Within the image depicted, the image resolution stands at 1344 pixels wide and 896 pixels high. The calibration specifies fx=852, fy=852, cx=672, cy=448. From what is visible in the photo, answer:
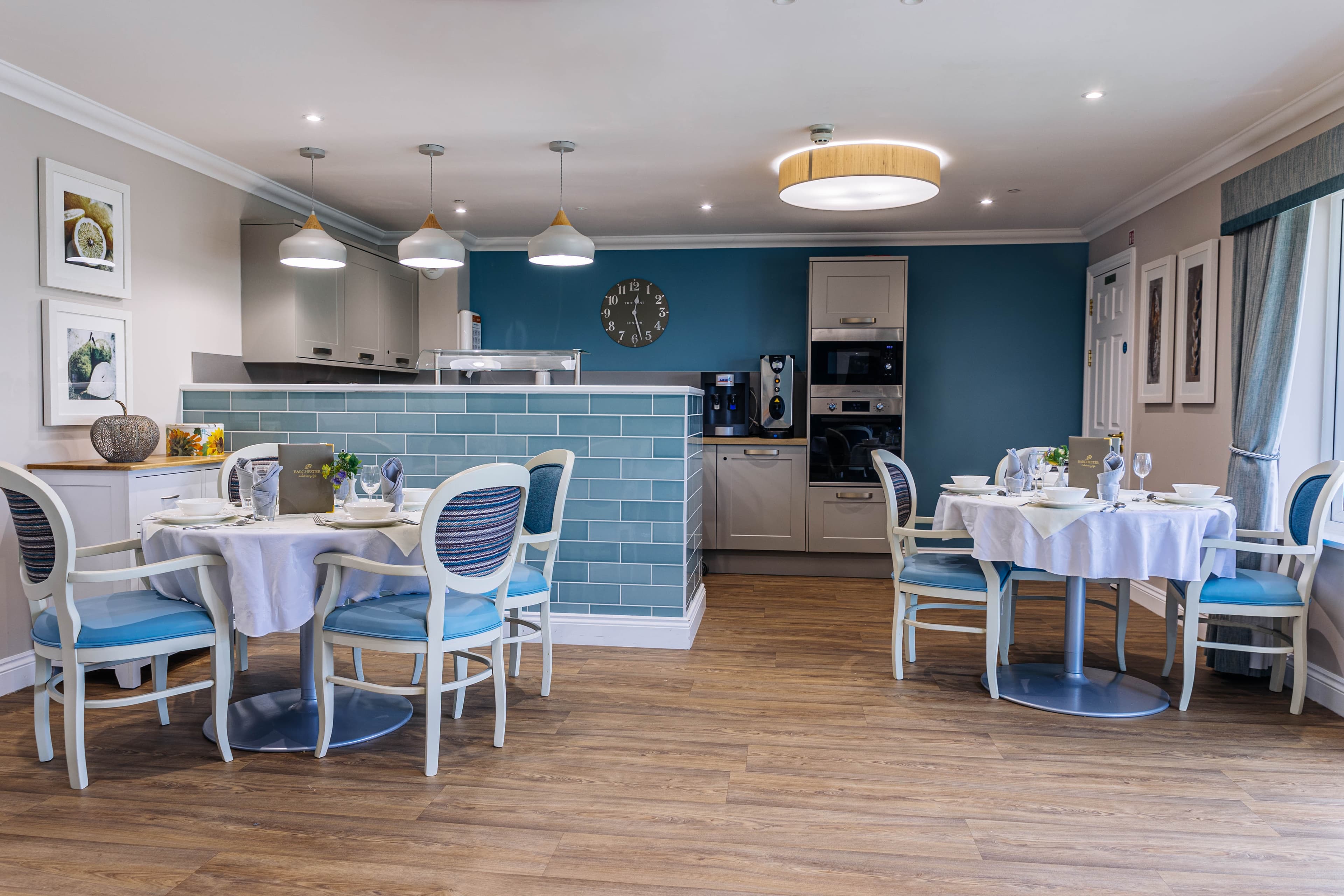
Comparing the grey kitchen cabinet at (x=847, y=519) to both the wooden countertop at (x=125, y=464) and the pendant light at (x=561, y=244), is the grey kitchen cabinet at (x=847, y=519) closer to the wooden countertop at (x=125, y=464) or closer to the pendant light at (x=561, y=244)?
the pendant light at (x=561, y=244)

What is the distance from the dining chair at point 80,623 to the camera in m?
2.42

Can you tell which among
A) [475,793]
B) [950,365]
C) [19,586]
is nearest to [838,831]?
[475,793]

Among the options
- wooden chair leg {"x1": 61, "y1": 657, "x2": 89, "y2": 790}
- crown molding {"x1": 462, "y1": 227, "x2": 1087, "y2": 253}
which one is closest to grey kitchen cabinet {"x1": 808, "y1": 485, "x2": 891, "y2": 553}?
crown molding {"x1": 462, "y1": 227, "x2": 1087, "y2": 253}

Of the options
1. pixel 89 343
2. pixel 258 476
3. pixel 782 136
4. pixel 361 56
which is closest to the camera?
pixel 258 476

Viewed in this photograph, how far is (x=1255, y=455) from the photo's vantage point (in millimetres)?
3672

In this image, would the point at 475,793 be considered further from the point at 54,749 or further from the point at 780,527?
the point at 780,527

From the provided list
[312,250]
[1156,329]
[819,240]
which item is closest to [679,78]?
[312,250]

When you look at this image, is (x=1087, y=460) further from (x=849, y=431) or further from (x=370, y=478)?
(x=370, y=478)

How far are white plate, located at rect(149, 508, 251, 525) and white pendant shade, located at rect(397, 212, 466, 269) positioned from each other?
1.75 m

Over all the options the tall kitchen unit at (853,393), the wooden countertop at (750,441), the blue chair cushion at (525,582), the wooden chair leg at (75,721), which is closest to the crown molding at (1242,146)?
the tall kitchen unit at (853,393)

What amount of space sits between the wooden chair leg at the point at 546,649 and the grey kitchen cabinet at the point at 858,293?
3471mm

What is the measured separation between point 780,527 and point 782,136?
9.18 ft

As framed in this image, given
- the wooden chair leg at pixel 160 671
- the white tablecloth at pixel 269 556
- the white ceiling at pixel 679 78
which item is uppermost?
the white ceiling at pixel 679 78

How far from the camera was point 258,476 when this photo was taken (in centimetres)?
279
